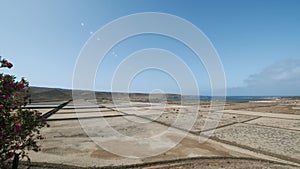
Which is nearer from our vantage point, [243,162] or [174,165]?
[174,165]

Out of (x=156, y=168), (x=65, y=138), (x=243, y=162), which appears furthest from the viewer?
(x=65, y=138)

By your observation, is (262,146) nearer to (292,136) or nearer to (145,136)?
(292,136)

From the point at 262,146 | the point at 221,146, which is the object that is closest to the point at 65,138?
the point at 221,146

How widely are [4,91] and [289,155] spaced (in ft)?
40.9

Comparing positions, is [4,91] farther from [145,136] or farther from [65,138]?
[145,136]

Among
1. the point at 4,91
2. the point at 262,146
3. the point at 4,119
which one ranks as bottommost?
the point at 262,146

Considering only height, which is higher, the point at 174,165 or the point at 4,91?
the point at 4,91

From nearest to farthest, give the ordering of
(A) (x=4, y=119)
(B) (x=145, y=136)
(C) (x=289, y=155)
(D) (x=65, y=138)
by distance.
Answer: (A) (x=4, y=119), (C) (x=289, y=155), (D) (x=65, y=138), (B) (x=145, y=136)

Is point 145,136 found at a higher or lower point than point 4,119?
lower

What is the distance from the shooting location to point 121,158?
24.9 feet

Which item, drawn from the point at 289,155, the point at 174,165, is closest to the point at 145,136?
the point at 174,165

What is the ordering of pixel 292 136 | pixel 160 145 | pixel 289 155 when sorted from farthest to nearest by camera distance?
pixel 292 136
pixel 160 145
pixel 289 155

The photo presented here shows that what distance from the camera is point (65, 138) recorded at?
10.9m

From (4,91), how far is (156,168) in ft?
18.9
